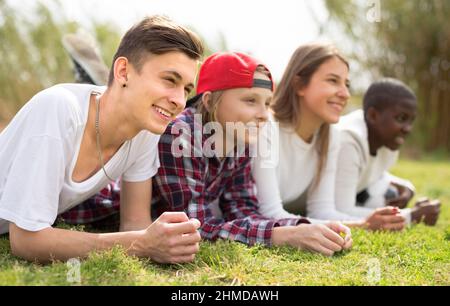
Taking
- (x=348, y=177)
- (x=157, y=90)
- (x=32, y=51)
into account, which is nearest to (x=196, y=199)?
(x=157, y=90)

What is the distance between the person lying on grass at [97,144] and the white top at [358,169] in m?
1.74

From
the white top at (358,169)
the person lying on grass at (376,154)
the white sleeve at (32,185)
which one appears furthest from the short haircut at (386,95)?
the white sleeve at (32,185)

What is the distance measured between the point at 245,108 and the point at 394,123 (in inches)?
63.3

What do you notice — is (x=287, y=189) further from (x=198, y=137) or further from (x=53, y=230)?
(x=53, y=230)

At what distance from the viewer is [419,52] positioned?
10.9 m

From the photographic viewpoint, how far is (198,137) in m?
2.78

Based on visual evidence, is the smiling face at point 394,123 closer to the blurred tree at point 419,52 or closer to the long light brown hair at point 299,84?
the long light brown hair at point 299,84

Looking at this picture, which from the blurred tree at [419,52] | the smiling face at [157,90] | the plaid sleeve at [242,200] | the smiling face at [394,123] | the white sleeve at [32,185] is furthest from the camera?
the blurred tree at [419,52]

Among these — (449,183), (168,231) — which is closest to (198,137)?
(168,231)

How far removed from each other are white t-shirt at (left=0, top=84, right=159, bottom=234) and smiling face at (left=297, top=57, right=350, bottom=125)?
5.08ft

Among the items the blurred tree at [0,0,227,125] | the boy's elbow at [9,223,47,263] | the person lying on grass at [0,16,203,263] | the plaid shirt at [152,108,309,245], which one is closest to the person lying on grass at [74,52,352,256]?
the plaid shirt at [152,108,309,245]

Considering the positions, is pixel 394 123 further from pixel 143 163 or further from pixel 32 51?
→ pixel 32 51

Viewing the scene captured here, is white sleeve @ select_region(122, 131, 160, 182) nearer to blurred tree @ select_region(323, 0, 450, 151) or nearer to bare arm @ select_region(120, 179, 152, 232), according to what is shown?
bare arm @ select_region(120, 179, 152, 232)

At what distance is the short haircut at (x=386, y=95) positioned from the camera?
4.07 m
